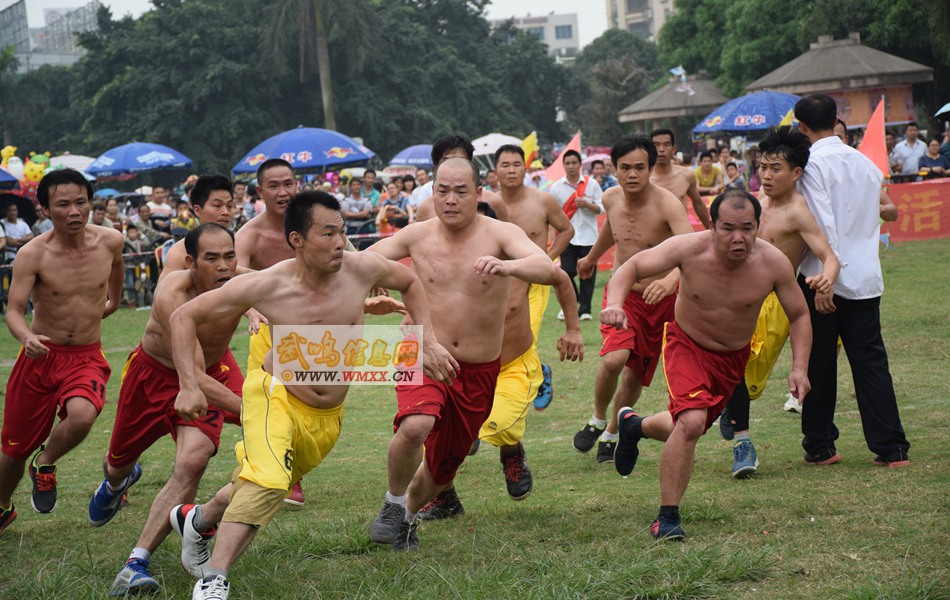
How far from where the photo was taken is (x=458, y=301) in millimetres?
6055

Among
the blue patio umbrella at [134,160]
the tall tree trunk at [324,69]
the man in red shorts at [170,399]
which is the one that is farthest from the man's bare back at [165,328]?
the tall tree trunk at [324,69]

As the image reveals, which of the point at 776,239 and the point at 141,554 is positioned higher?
the point at 776,239

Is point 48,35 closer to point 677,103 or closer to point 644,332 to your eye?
point 677,103

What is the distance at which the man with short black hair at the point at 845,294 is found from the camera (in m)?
7.02

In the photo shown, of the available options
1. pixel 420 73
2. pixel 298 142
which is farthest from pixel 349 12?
pixel 298 142

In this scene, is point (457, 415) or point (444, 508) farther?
point (444, 508)

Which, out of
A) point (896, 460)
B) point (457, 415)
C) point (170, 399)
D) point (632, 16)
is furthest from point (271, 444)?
point (632, 16)

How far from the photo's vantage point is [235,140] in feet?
159

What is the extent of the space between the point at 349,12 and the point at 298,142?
22638mm

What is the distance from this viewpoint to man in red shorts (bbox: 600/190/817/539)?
577 centimetres

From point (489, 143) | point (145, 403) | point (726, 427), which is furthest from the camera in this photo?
point (489, 143)

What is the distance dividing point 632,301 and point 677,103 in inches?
1383

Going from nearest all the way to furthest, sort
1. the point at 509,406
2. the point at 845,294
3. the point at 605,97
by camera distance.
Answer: the point at 509,406, the point at 845,294, the point at 605,97

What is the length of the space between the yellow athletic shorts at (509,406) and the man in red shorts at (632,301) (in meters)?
0.97
